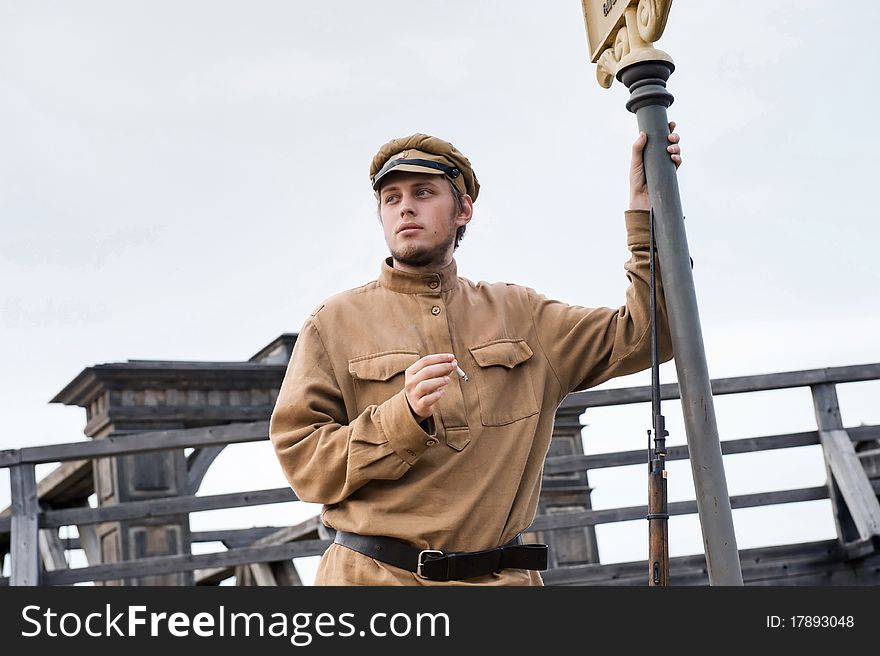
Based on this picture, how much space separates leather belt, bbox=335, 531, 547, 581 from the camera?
2.51m

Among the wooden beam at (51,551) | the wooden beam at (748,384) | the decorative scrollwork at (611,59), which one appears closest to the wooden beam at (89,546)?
the wooden beam at (51,551)

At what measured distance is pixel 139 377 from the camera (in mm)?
6555

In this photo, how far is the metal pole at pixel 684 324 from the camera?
253 cm

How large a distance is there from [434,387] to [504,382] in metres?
0.38

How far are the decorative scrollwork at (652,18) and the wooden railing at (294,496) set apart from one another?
3204 mm

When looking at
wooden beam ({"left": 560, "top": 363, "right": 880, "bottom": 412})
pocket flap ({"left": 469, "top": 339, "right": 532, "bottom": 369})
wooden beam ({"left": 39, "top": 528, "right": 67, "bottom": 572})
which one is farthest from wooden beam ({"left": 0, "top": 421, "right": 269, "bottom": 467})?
pocket flap ({"left": 469, "top": 339, "right": 532, "bottom": 369})

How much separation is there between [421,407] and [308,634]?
666 mm

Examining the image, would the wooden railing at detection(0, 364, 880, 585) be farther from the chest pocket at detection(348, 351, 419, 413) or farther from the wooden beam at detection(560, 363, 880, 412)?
the chest pocket at detection(348, 351, 419, 413)

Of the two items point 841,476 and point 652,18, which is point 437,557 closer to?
point 652,18

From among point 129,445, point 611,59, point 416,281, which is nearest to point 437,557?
point 416,281

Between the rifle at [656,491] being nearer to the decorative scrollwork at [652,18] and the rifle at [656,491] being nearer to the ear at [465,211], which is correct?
the ear at [465,211]

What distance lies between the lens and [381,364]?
8.77 ft

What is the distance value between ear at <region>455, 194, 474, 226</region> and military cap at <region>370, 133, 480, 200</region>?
Answer: 2 cm

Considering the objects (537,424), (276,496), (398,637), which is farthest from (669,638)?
(276,496)
